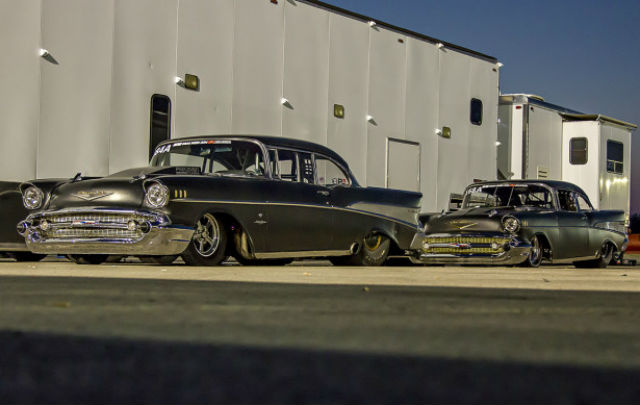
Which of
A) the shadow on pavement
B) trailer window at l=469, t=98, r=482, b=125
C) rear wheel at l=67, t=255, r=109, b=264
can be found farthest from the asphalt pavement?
trailer window at l=469, t=98, r=482, b=125

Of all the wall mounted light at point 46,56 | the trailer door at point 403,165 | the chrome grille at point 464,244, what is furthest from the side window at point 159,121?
the trailer door at point 403,165

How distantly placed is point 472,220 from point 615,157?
992 cm

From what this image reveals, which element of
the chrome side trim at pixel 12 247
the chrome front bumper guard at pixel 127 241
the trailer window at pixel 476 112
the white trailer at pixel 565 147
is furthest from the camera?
the white trailer at pixel 565 147

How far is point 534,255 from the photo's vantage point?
12.7 metres

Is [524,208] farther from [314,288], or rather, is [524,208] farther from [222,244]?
[314,288]

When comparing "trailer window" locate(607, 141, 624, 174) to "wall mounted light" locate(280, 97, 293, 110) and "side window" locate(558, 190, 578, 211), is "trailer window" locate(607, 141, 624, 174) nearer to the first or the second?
"side window" locate(558, 190, 578, 211)

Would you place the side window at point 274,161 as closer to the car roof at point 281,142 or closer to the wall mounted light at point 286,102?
the car roof at point 281,142

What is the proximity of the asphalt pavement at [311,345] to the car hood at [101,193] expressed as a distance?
2928mm

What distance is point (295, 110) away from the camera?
514 inches

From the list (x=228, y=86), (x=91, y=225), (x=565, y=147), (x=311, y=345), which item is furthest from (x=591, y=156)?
(x=311, y=345)

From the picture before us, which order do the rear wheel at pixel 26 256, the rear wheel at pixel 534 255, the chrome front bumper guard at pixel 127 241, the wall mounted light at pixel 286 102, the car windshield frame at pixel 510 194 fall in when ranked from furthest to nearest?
the car windshield frame at pixel 510 194
the wall mounted light at pixel 286 102
the rear wheel at pixel 534 255
the rear wheel at pixel 26 256
the chrome front bumper guard at pixel 127 241

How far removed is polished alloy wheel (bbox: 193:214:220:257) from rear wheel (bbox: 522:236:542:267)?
4.99 metres

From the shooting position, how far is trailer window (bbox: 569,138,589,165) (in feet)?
67.8

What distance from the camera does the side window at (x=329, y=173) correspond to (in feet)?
35.1
